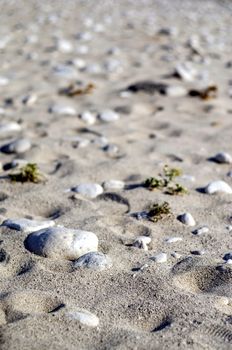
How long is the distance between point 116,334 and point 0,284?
0.63m

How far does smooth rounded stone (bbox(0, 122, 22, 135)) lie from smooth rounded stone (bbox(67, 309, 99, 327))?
105 inches

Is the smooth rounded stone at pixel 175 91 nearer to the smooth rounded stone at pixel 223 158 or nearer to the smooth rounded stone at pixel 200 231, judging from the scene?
the smooth rounded stone at pixel 223 158

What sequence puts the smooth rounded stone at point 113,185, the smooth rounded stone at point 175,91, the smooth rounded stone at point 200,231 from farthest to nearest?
1. the smooth rounded stone at point 175,91
2. the smooth rounded stone at point 113,185
3. the smooth rounded stone at point 200,231

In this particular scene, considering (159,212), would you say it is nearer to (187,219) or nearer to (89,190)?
(187,219)

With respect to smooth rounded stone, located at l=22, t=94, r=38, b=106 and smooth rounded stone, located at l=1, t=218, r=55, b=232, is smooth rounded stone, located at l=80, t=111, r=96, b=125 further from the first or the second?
smooth rounded stone, located at l=1, t=218, r=55, b=232

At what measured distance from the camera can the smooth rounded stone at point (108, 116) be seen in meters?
5.25

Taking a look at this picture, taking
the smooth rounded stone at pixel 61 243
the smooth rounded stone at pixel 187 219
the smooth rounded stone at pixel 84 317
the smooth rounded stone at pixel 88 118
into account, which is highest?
the smooth rounded stone at pixel 84 317

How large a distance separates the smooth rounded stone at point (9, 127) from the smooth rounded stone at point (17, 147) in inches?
14.7

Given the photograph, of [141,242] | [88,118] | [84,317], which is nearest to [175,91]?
[88,118]

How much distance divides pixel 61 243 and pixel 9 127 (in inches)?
86.3

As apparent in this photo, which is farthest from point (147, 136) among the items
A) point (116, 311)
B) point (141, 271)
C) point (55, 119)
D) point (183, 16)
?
point (183, 16)

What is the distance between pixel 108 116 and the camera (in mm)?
5293

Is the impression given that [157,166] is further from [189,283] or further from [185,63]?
[185,63]

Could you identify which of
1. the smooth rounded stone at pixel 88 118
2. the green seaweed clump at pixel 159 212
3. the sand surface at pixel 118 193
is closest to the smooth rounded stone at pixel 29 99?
the sand surface at pixel 118 193
